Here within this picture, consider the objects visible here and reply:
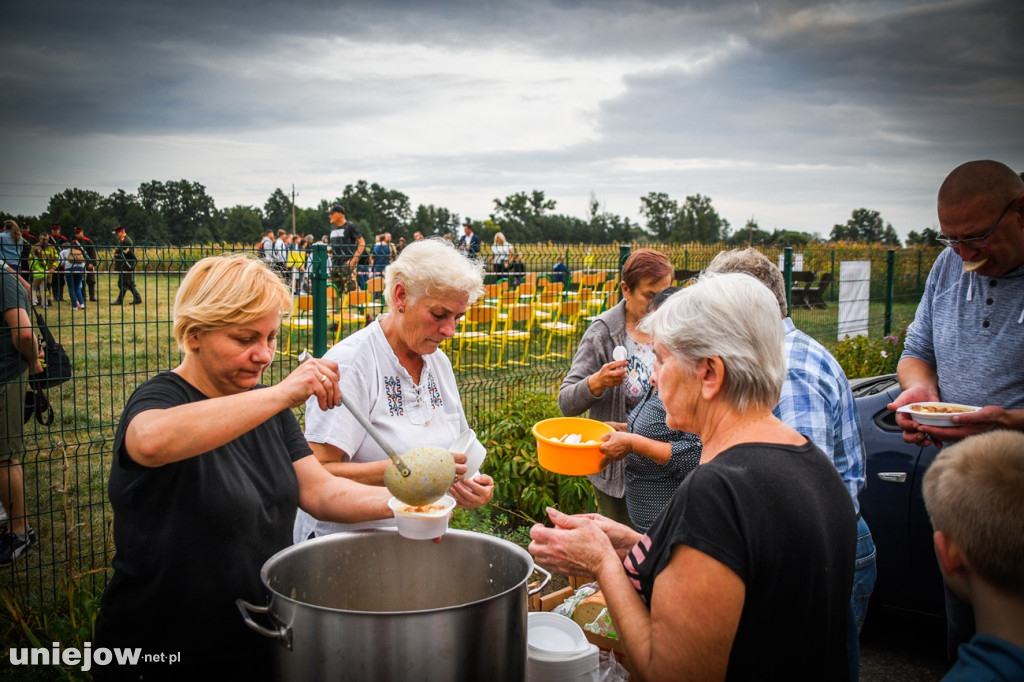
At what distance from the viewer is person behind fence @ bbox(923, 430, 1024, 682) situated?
127 cm

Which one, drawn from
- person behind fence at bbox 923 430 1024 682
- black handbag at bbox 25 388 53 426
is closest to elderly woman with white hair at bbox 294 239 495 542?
person behind fence at bbox 923 430 1024 682

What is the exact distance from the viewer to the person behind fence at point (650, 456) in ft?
8.86

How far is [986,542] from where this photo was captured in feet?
4.38

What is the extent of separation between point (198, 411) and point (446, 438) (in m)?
1.12

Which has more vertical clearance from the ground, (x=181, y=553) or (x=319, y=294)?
(x=319, y=294)

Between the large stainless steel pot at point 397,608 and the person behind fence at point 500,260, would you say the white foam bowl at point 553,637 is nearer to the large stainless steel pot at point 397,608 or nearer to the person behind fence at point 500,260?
the large stainless steel pot at point 397,608

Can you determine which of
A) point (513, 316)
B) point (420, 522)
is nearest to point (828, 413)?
point (420, 522)

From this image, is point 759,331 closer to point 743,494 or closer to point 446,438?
point 743,494

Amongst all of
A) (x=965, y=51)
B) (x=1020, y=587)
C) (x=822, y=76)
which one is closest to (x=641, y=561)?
(x=1020, y=587)

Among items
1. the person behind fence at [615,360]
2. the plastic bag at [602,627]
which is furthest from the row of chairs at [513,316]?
the plastic bag at [602,627]

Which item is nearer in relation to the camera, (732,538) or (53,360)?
(732,538)

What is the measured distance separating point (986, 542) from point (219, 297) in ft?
6.22

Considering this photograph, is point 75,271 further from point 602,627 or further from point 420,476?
point 602,627

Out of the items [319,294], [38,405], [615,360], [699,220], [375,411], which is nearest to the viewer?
[375,411]
